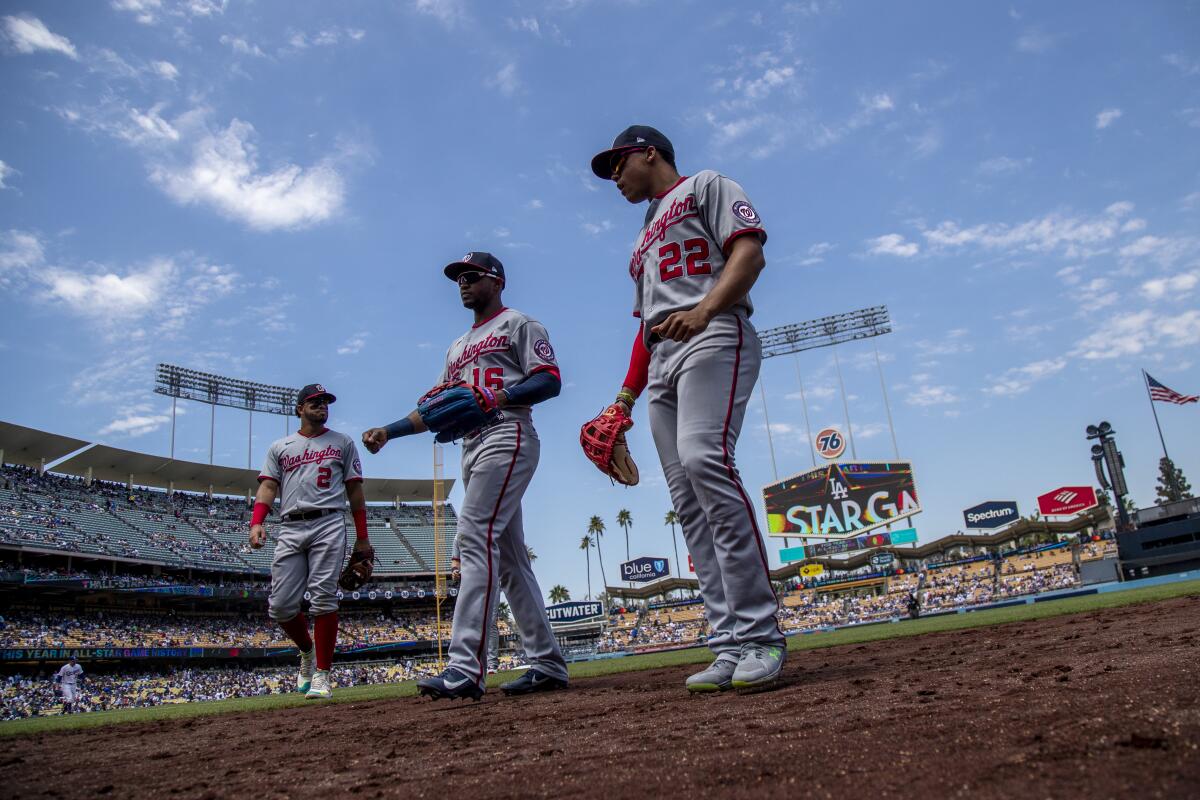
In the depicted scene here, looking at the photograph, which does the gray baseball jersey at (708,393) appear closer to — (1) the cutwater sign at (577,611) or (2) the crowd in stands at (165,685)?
(2) the crowd in stands at (165,685)

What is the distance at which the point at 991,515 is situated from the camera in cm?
4431

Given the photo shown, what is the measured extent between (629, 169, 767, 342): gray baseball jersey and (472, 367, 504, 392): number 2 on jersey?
44.3 inches

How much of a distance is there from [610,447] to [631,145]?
1406mm

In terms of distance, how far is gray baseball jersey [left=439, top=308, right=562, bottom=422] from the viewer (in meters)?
4.22

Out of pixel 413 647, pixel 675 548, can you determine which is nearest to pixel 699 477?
pixel 413 647

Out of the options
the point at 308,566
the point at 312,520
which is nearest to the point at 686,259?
the point at 312,520

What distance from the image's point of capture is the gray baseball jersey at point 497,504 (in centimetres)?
373

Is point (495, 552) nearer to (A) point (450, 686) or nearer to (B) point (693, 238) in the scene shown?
(A) point (450, 686)

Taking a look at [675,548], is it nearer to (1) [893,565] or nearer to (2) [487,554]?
(1) [893,565]

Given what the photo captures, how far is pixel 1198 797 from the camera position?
0.94 metres

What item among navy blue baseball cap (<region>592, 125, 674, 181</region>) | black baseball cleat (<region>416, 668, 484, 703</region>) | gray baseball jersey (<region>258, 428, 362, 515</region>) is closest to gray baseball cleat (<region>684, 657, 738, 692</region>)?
black baseball cleat (<region>416, 668, 484, 703</region>)

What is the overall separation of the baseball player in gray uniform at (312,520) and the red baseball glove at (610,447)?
278cm

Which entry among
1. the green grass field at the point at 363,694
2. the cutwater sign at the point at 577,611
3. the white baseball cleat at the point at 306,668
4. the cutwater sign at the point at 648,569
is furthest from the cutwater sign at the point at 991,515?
the white baseball cleat at the point at 306,668

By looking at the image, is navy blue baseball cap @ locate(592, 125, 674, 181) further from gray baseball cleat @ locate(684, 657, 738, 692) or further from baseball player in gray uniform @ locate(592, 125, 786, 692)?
gray baseball cleat @ locate(684, 657, 738, 692)
